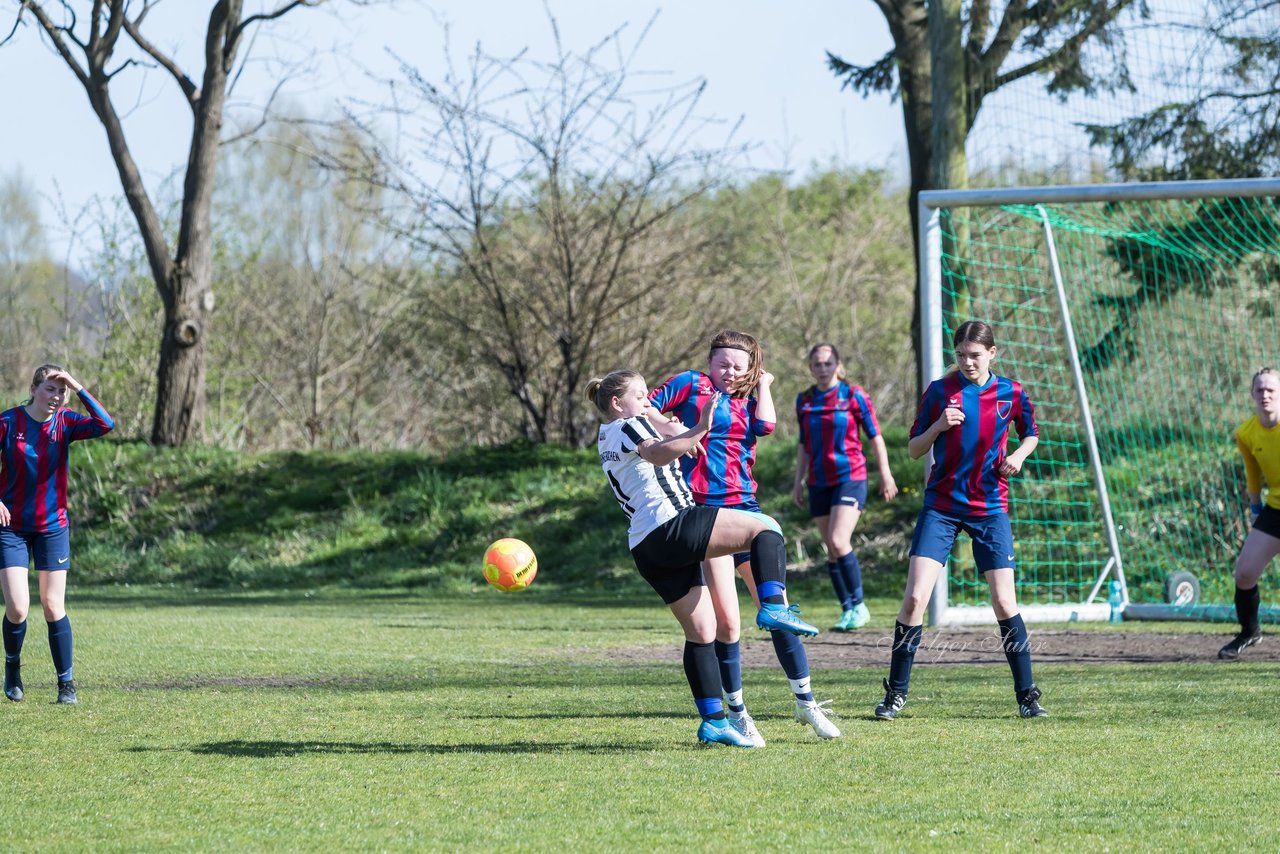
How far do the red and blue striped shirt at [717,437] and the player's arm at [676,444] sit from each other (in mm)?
1050

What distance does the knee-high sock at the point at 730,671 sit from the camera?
6.13m

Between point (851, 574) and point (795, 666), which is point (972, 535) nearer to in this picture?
point (795, 666)

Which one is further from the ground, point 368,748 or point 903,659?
point 903,659

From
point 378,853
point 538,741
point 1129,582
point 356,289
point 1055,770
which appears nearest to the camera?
point 378,853

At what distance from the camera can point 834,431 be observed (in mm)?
10891

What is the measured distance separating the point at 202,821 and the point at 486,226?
15159 millimetres

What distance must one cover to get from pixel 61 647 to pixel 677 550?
374 cm

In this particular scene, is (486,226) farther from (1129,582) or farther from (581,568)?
(1129,582)

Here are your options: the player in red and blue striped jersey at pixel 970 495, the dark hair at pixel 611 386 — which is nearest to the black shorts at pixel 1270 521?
the player in red and blue striped jersey at pixel 970 495

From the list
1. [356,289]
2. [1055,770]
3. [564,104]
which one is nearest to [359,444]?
[356,289]

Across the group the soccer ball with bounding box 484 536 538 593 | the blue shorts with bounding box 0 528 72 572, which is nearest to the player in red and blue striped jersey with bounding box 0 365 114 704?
the blue shorts with bounding box 0 528 72 572

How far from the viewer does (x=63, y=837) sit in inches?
176

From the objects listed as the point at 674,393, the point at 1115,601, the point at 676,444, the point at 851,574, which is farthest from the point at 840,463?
the point at 676,444

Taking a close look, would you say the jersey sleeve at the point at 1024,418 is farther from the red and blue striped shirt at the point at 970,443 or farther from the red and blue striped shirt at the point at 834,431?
the red and blue striped shirt at the point at 834,431
